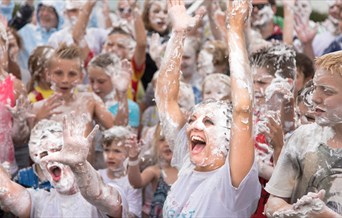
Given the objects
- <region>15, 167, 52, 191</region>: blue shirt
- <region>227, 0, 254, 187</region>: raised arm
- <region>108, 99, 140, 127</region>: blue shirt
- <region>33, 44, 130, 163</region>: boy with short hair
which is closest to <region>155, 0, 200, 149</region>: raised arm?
<region>227, 0, 254, 187</region>: raised arm

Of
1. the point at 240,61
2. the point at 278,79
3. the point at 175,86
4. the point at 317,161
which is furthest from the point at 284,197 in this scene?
the point at 278,79

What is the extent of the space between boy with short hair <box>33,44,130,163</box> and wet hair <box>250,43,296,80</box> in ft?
4.05

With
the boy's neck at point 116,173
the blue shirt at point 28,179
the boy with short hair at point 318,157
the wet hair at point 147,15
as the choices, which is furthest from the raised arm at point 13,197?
the wet hair at point 147,15

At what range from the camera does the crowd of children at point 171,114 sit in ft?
13.5

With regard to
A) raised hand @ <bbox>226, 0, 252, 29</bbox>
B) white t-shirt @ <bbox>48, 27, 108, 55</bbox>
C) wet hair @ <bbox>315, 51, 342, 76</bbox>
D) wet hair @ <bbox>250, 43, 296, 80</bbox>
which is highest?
raised hand @ <bbox>226, 0, 252, 29</bbox>

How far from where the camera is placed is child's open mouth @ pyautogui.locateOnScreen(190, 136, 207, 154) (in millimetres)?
4516

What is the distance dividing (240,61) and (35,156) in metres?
1.69

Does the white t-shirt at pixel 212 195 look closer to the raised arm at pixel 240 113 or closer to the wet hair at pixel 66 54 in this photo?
the raised arm at pixel 240 113

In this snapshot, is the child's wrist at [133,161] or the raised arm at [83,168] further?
the child's wrist at [133,161]

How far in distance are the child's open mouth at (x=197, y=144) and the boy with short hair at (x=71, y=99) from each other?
195 centimetres

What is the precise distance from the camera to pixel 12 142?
610cm

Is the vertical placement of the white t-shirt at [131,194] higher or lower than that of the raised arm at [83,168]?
lower

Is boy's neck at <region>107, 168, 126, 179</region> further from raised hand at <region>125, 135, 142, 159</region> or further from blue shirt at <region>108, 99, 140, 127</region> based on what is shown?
blue shirt at <region>108, 99, 140, 127</region>

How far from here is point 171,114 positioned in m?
4.92
